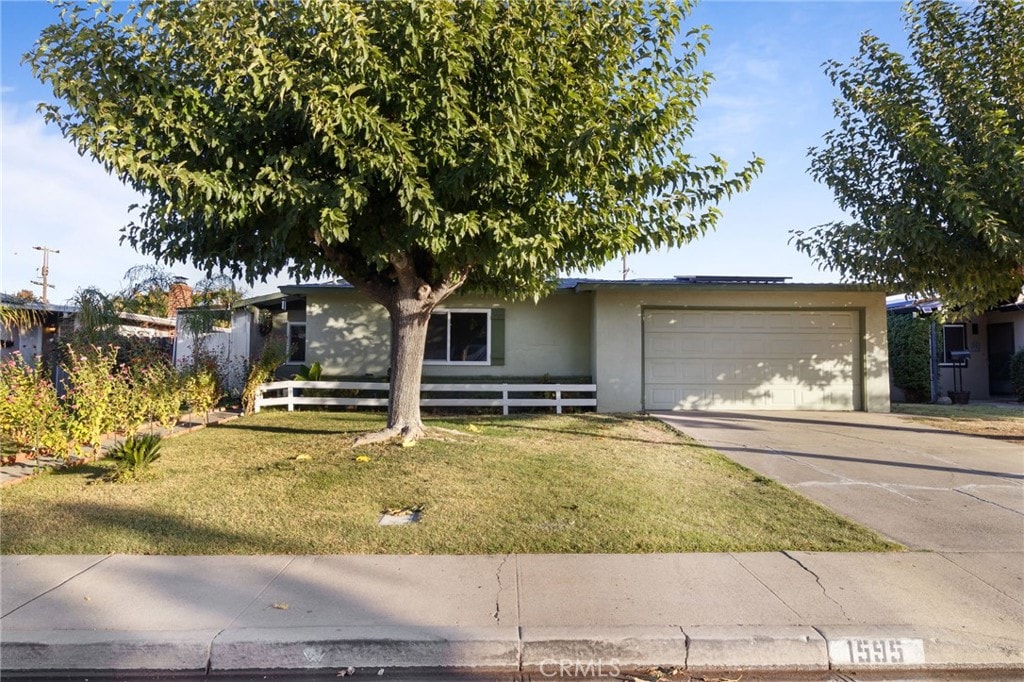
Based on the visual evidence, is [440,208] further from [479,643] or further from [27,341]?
[27,341]

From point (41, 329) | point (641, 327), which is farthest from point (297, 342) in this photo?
point (641, 327)

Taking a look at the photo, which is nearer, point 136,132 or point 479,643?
point 479,643

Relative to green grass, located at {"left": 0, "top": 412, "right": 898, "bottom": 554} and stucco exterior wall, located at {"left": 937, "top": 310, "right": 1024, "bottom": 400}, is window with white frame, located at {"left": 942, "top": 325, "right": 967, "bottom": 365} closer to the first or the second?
stucco exterior wall, located at {"left": 937, "top": 310, "right": 1024, "bottom": 400}

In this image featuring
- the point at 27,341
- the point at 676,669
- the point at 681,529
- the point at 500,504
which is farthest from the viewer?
the point at 27,341

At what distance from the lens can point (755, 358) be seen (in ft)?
48.4

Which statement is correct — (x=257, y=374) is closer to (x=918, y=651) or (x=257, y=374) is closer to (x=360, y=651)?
(x=360, y=651)

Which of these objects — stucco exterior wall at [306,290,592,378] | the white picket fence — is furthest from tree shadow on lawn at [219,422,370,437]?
stucco exterior wall at [306,290,592,378]

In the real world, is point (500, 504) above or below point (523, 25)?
below

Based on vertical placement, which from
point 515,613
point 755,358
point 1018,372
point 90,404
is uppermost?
point 755,358

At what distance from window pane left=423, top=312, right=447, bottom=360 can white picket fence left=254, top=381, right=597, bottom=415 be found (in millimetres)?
1209

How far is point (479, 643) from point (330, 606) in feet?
3.68

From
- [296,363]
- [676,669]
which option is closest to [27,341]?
[296,363]

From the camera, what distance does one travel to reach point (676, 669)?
376 centimetres

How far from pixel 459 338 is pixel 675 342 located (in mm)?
5071
